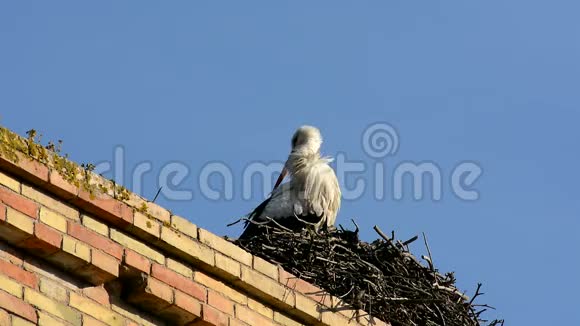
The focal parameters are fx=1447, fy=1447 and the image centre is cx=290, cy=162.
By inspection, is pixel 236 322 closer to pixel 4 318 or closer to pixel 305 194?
pixel 4 318

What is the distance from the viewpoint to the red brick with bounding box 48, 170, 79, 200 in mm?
6215

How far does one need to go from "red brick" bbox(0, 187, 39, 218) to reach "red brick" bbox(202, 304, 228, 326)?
1.00 m

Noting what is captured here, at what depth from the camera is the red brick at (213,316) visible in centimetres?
666

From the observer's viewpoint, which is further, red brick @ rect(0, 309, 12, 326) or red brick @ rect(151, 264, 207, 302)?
red brick @ rect(151, 264, 207, 302)

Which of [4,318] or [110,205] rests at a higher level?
[110,205]

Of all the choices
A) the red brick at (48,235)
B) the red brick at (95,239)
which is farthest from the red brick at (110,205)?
the red brick at (48,235)

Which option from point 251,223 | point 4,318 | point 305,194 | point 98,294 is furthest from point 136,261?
point 305,194

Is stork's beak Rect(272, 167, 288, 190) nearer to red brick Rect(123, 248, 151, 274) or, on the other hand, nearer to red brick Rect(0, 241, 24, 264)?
red brick Rect(123, 248, 151, 274)

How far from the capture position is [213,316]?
22.0 feet

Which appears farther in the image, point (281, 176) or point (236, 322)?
point (281, 176)

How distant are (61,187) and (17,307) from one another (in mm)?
667

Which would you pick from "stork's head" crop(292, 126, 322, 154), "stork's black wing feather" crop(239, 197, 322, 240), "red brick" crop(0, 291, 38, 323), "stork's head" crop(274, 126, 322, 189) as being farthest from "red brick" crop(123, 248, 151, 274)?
"stork's head" crop(292, 126, 322, 154)

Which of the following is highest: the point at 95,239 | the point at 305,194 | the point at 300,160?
the point at 300,160

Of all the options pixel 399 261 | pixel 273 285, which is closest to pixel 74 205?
pixel 273 285
